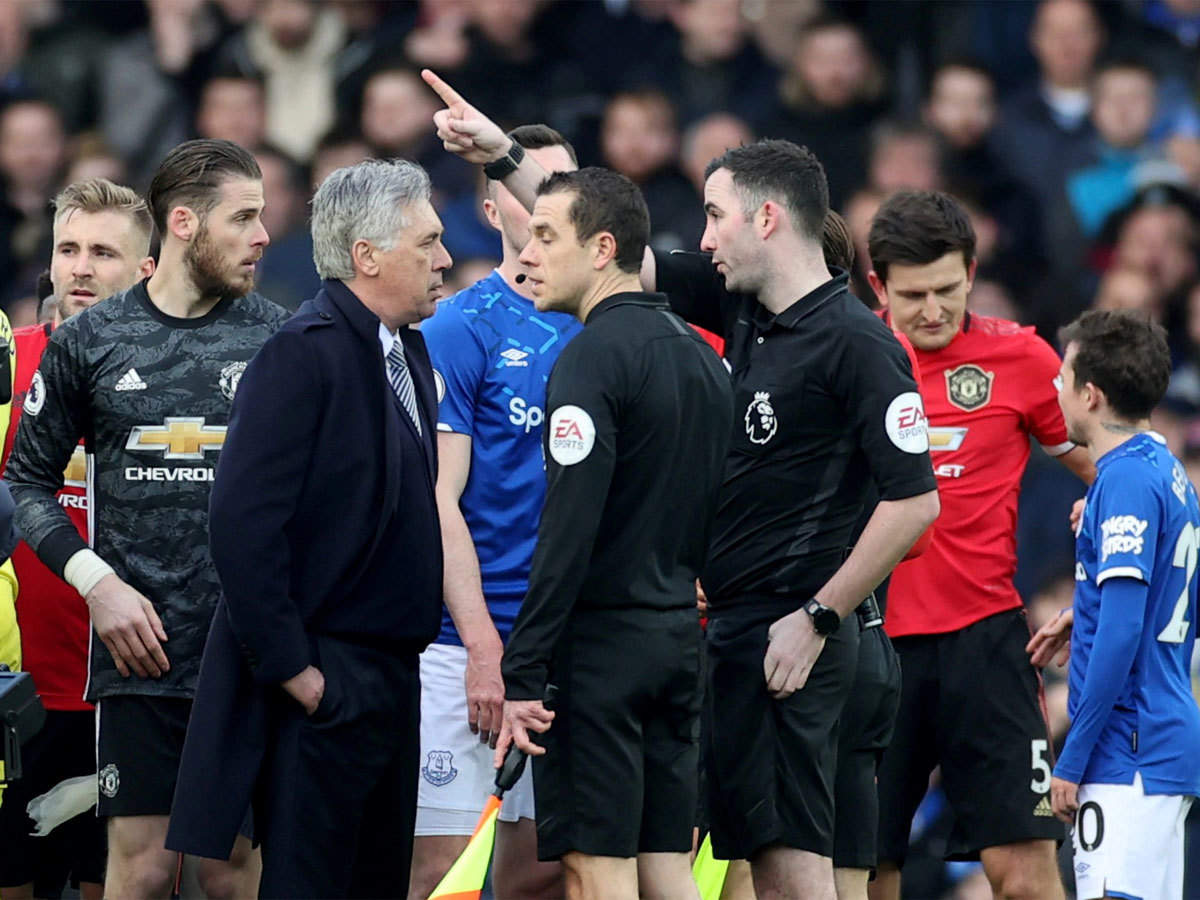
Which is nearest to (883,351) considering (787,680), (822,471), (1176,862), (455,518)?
Result: (822,471)

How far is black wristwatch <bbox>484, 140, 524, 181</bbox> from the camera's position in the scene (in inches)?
189

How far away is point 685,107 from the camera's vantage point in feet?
27.0

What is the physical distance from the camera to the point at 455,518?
4848 millimetres

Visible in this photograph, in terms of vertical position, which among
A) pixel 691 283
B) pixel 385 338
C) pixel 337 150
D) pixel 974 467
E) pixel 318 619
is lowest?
pixel 318 619

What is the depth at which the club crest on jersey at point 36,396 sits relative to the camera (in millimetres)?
4723

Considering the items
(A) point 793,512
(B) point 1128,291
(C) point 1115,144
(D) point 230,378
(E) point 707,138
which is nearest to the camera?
(A) point 793,512

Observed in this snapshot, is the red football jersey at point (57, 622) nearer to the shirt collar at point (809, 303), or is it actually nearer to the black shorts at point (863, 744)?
the shirt collar at point (809, 303)

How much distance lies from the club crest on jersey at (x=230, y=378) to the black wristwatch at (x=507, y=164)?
2.68 ft

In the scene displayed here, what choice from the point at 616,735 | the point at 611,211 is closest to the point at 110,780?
the point at 616,735

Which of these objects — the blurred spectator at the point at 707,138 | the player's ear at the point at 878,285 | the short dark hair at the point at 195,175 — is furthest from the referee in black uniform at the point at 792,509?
the blurred spectator at the point at 707,138

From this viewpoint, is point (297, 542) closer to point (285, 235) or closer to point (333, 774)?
point (333, 774)

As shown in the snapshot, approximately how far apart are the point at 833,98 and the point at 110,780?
483 cm

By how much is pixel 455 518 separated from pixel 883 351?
1215 mm

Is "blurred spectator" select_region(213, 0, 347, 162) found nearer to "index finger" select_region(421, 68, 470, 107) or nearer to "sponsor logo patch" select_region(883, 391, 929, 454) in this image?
"index finger" select_region(421, 68, 470, 107)
